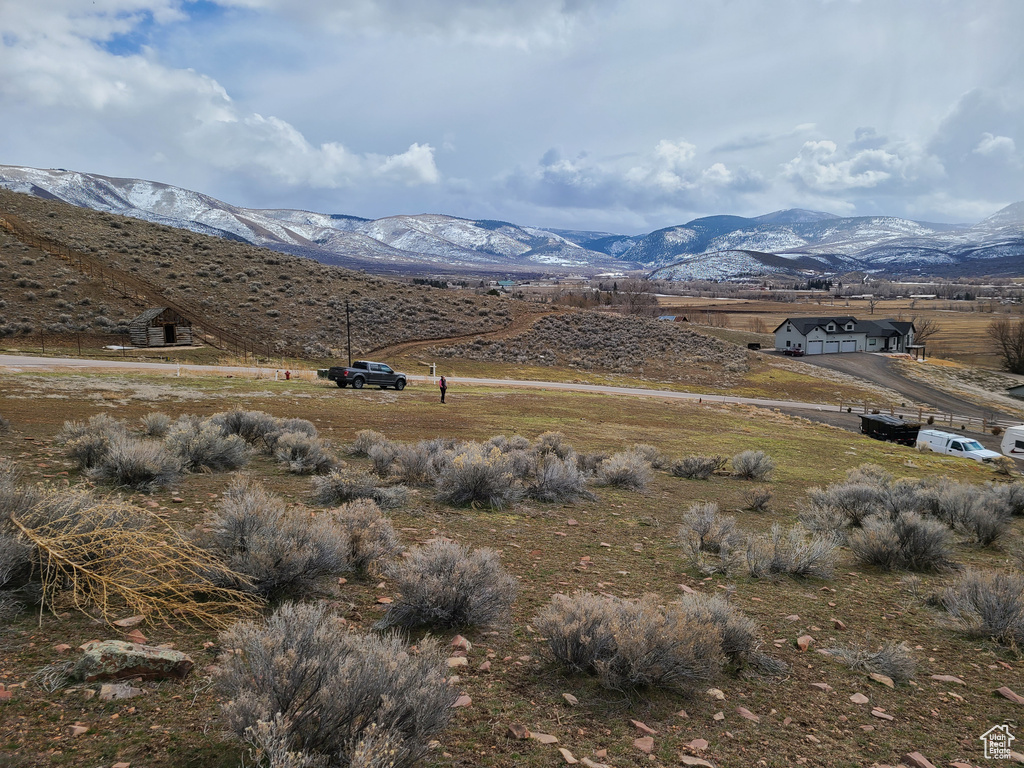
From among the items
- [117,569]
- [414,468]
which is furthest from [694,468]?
[117,569]

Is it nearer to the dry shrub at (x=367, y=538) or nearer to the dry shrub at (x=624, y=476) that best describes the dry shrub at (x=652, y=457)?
the dry shrub at (x=624, y=476)

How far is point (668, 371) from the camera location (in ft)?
210

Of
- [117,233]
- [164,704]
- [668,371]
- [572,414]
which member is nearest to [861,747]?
[164,704]

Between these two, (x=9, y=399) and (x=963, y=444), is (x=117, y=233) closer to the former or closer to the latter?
(x=9, y=399)

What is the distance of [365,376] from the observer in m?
34.0

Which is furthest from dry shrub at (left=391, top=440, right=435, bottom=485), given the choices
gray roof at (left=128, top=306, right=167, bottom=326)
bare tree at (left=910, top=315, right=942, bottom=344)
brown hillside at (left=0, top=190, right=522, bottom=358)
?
bare tree at (left=910, top=315, right=942, bottom=344)

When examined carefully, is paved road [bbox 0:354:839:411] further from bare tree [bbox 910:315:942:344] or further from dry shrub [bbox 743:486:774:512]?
bare tree [bbox 910:315:942:344]

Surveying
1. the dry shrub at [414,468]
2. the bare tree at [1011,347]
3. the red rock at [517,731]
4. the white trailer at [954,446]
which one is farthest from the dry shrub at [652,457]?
the bare tree at [1011,347]

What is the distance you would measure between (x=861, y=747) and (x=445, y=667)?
3.15 meters

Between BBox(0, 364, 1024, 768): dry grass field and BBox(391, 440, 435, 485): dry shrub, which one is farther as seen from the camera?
BBox(391, 440, 435, 485): dry shrub

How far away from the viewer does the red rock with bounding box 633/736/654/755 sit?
376 centimetres

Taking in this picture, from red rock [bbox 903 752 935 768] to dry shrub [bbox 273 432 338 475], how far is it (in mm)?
9794

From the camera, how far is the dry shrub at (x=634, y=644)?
4410 millimetres

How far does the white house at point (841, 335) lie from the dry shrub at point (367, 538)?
102 m
